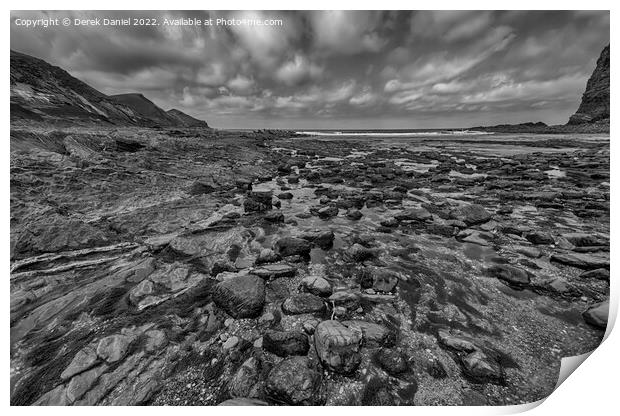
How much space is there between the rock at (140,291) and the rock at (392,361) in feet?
11.4

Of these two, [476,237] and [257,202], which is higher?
[257,202]

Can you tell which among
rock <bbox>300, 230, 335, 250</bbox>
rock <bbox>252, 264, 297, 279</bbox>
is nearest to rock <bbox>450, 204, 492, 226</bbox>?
rock <bbox>300, 230, 335, 250</bbox>

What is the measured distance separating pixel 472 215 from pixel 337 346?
21.0 feet

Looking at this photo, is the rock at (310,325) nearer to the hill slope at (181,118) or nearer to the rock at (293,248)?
the rock at (293,248)

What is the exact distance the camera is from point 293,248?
5.11 meters

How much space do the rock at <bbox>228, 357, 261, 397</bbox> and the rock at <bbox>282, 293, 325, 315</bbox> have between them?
893 mm

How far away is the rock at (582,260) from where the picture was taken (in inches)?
173

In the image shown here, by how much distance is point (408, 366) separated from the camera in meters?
2.70

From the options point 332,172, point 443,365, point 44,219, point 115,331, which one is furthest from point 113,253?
point 332,172

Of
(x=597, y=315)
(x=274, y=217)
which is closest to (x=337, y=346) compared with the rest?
(x=597, y=315)

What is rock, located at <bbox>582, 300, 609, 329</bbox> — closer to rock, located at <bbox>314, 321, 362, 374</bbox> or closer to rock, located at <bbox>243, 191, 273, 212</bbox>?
rock, located at <bbox>314, 321, 362, 374</bbox>

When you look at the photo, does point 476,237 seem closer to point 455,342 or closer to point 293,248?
point 455,342

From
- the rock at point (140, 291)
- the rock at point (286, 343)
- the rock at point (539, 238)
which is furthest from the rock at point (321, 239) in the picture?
the rock at point (539, 238)

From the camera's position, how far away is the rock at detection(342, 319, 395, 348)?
9.64 ft
